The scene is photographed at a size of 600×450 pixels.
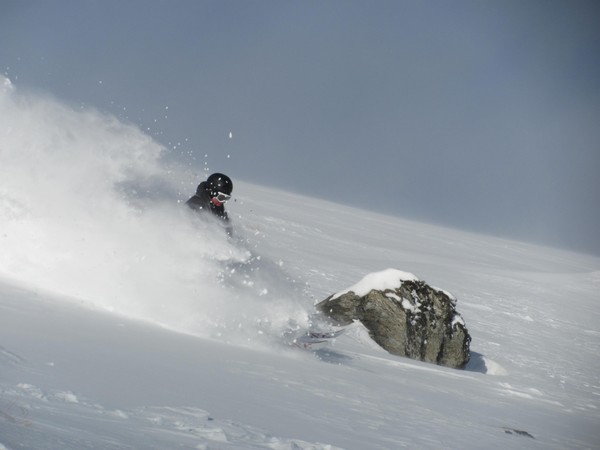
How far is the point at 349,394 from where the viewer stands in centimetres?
605

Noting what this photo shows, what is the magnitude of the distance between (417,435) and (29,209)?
505 cm

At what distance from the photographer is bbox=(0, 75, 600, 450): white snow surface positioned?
3.74 m

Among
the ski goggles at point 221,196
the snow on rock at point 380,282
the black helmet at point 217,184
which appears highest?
the black helmet at point 217,184

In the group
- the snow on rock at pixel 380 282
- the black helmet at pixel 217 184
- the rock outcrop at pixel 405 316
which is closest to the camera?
the black helmet at pixel 217 184

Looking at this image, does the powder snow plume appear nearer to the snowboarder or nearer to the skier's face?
the snowboarder

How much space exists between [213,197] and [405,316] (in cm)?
353

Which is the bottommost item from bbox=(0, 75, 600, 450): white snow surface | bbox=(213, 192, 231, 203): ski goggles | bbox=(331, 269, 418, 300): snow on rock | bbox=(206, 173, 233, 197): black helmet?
bbox=(0, 75, 600, 450): white snow surface

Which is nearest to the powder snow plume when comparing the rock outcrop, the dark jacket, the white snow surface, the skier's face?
the white snow surface

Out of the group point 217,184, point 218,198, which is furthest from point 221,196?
point 217,184

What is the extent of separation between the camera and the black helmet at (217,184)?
28.6 feet

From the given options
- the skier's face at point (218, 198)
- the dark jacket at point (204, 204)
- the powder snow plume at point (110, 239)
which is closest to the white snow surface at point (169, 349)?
the powder snow plume at point (110, 239)

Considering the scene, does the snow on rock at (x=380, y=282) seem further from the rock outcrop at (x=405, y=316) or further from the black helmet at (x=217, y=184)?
the black helmet at (x=217, y=184)

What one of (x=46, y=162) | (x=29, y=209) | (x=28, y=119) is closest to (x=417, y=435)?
(x=29, y=209)

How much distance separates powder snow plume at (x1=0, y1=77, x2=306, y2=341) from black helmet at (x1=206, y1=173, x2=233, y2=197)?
0.41 meters
